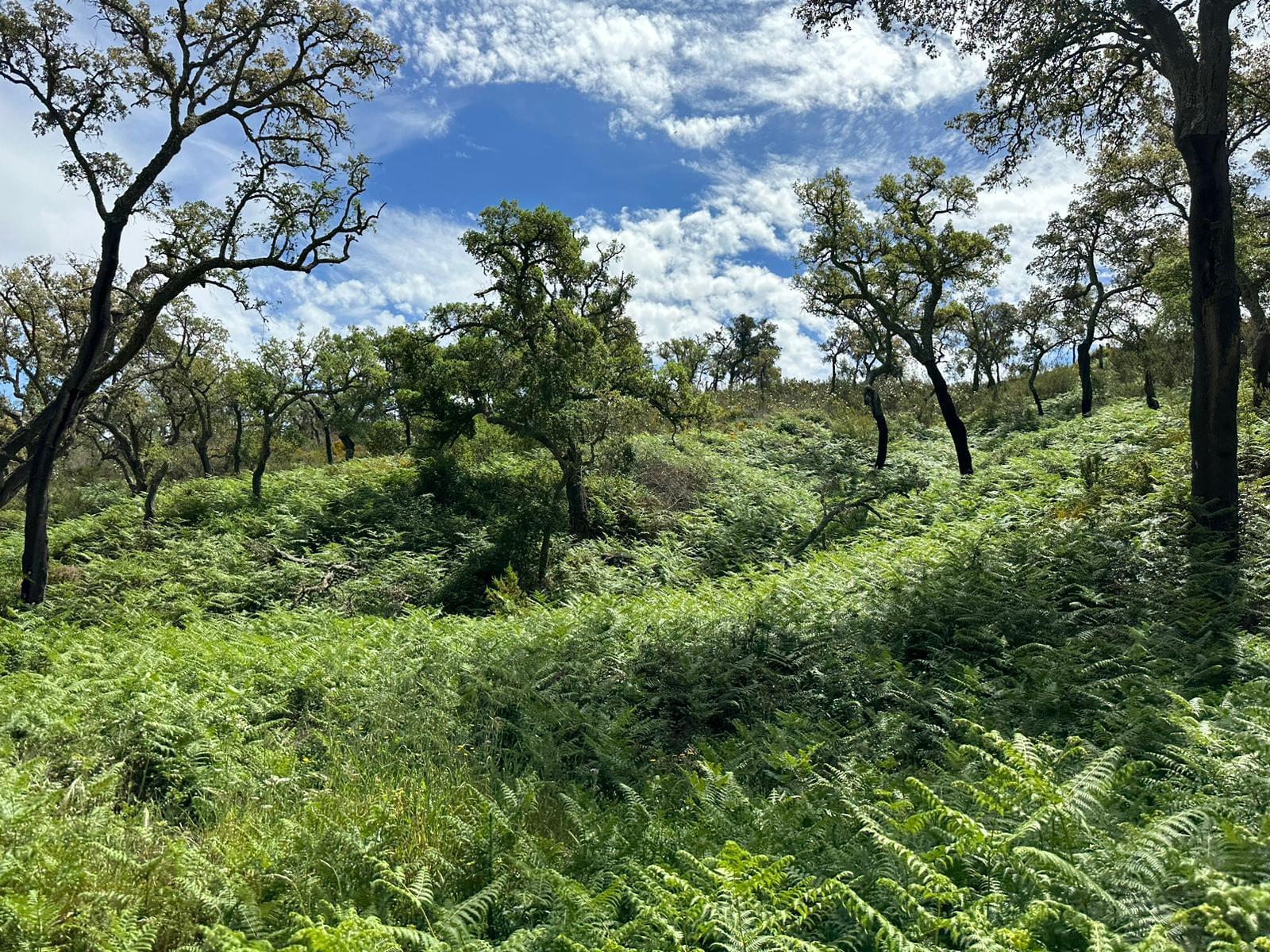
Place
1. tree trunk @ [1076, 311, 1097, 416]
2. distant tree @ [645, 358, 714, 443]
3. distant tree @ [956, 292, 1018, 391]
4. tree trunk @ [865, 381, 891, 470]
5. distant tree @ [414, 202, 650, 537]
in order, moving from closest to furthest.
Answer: distant tree @ [414, 202, 650, 537] → distant tree @ [645, 358, 714, 443] → tree trunk @ [865, 381, 891, 470] → tree trunk @ [1076, 311, 1097, 416] → distant tree @ [956, 292, 1018, 391]

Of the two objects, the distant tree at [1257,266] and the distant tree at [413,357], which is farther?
the distant tree at [413,357]

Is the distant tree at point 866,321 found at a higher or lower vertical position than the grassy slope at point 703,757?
higher

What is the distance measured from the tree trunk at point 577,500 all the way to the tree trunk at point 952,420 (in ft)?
33.0

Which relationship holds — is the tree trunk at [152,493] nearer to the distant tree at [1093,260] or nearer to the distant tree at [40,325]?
the distant tree at [40,325]

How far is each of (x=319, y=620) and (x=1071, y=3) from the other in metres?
14.0

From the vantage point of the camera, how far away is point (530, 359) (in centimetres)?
1753

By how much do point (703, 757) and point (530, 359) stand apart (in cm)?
1352

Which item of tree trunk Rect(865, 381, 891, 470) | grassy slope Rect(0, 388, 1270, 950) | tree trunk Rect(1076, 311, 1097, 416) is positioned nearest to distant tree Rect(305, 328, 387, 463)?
grassy slope Rect(0, 388, 1270, 950)

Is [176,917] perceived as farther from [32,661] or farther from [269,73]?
[269,73]

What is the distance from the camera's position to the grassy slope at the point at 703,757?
124 inches

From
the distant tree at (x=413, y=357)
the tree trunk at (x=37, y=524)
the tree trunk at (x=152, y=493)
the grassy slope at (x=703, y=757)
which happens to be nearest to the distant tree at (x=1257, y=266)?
the grassy slope at (x=703, y=757)

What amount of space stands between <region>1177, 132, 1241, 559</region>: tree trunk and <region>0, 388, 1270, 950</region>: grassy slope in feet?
2.02

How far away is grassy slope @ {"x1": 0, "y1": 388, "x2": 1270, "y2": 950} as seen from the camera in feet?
10.4

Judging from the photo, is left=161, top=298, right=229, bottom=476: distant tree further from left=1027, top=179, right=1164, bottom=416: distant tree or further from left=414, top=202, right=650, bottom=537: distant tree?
left=1027, top=179, right=1164, bottom=416: distant tree
